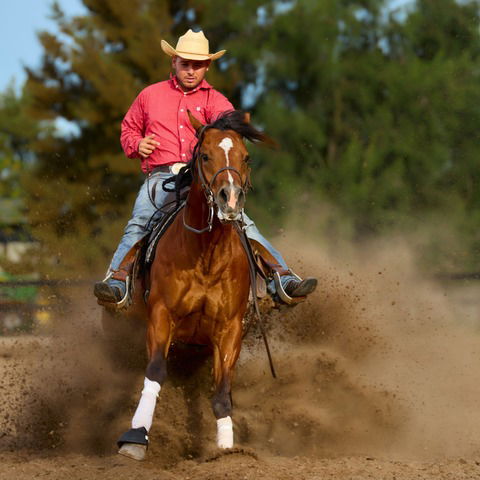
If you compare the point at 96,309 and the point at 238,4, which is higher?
the point at 238,4

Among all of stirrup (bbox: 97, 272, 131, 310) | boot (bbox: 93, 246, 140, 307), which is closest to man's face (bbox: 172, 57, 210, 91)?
boot (bbox: 93, 246, 140, 307)

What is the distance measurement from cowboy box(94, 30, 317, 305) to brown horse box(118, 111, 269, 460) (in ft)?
1.90

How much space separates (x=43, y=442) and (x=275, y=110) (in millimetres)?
12985

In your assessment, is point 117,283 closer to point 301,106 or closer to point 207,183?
point 207,183

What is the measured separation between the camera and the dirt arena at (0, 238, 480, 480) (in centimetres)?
574

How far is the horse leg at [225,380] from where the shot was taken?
17.5ft

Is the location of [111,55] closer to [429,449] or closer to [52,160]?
[52,160]

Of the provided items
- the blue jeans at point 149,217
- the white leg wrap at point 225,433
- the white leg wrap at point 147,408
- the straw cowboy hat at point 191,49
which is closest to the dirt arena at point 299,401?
the white leg wrap at point 225,433

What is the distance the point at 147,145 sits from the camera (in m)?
6.15

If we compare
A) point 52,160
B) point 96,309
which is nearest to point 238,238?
point 96,309

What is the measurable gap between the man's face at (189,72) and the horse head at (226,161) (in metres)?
1.06

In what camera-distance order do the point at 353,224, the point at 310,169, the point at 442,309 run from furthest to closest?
the point at 310,169, the point at 353,224, the point at 442,309

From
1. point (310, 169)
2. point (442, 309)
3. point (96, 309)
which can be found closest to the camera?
point (96, 309)

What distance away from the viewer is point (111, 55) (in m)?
18.8
